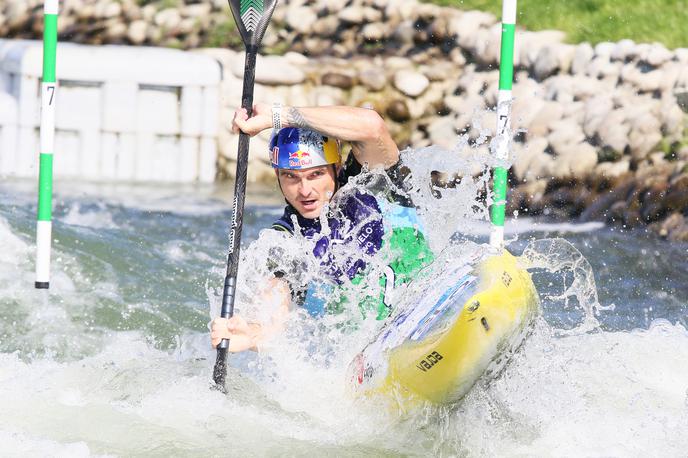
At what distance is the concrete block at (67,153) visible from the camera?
34.1 feet

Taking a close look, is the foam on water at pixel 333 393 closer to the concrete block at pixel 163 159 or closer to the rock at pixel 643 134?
the rock at pixel 643 134

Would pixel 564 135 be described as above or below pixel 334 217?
below

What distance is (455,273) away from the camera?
4164 millimetres

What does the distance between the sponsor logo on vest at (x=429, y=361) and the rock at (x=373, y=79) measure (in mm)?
6766

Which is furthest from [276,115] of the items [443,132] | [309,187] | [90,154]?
[90,154]

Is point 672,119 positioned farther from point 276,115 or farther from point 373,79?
point 276,115

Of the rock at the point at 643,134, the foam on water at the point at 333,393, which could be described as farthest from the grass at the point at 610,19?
the foam on water at the point at 333,393

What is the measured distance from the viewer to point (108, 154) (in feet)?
34.4

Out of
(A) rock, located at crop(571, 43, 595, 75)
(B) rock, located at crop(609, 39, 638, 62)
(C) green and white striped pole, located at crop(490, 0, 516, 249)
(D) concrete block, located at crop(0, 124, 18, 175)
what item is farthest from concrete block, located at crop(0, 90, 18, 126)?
(C) green and white striped pole, located at crop(490, 0, 516, 249)

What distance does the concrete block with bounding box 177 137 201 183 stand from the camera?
10.5 meters

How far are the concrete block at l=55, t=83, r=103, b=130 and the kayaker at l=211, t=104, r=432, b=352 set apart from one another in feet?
20.1

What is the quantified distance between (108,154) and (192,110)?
2.73 feet

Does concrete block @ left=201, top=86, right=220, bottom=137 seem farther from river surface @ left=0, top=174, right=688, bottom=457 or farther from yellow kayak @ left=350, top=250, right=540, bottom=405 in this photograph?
yellow kayak @ left=350, top=250, right=540, bottom=405

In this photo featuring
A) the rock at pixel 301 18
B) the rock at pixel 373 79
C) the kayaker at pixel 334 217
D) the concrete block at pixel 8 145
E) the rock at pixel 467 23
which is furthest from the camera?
the rock at pixel 301 18
